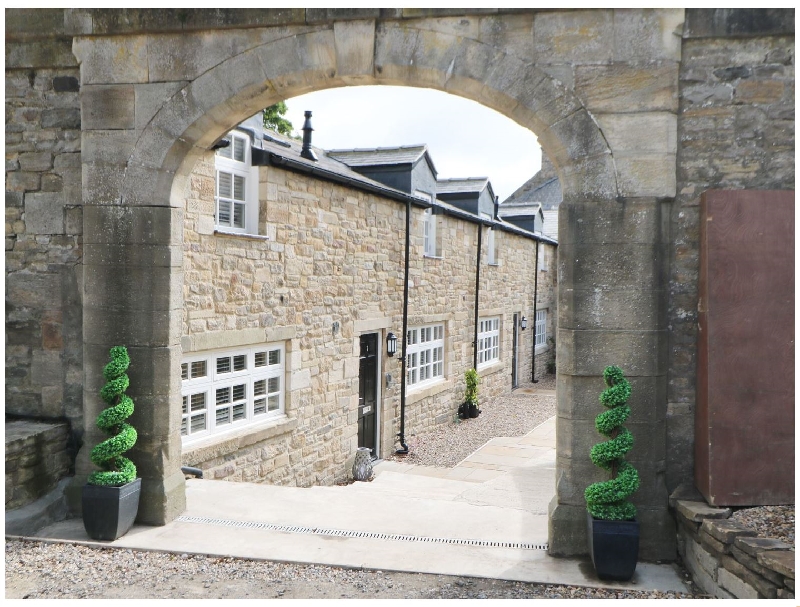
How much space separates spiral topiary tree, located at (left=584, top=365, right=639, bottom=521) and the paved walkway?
465mm


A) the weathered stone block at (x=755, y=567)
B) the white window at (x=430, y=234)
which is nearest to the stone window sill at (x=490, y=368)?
the white window at (x=430, y=234)

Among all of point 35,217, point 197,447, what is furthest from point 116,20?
point 197,447

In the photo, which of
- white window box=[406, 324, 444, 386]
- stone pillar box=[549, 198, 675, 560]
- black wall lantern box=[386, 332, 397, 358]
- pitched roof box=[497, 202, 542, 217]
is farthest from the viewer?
pitched roof box=[497, 202, 542, 217]

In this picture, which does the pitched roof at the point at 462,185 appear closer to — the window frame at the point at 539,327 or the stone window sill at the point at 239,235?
the window frame at the point at 539,327

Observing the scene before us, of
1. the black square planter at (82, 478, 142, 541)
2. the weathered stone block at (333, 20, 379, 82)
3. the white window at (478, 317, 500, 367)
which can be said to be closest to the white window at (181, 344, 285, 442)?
the black square planter at (82, 478, 142, 541)

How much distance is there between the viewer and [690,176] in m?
4.84

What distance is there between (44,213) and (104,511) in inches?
97.4

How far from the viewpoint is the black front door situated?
1092 cm

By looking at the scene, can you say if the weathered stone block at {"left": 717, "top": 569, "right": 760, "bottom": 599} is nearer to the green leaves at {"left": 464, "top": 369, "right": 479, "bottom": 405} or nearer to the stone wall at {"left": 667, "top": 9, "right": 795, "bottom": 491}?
the stone wall at {"left": 667, "top": 9, "right": 795, "bottom": 491}

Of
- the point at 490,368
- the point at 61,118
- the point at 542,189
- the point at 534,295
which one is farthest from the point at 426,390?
the point at 542,189

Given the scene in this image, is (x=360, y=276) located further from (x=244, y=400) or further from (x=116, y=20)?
(x=116, y=20)

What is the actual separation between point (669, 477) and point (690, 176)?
212 cm

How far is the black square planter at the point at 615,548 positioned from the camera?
14.9 feet

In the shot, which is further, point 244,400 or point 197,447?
point 244,400
